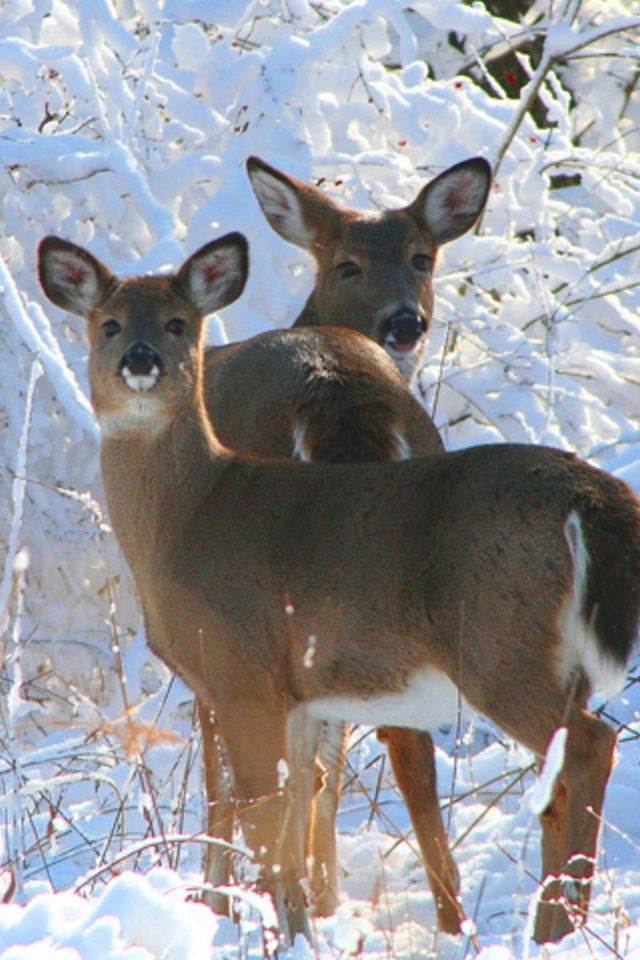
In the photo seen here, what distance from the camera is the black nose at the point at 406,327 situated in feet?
19.3

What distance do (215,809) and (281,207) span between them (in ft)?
8.55

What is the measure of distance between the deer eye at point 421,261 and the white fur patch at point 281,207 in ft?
1.52

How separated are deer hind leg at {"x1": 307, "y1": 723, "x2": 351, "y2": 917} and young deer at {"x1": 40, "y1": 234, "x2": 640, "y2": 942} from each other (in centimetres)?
25

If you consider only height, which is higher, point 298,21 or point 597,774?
point 298,21

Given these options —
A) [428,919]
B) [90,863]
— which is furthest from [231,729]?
[90,863]

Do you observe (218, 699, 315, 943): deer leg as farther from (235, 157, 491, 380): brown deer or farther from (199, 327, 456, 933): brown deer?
(235, 157, 491, 380): brown deer

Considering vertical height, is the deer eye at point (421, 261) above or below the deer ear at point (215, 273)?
above

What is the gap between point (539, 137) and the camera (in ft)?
24.4

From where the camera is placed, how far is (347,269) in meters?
6.26

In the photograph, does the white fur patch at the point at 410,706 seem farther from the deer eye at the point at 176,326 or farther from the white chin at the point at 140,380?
the deer eye at the point at 176,326

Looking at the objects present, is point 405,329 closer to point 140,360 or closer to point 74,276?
point 74,276

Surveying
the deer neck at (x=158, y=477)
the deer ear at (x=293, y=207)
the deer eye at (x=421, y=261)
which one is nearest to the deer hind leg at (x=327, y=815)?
the deer neck at (x=158, y=477)

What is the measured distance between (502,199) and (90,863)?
3729 mm

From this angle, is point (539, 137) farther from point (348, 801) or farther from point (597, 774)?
point (597, 774)
